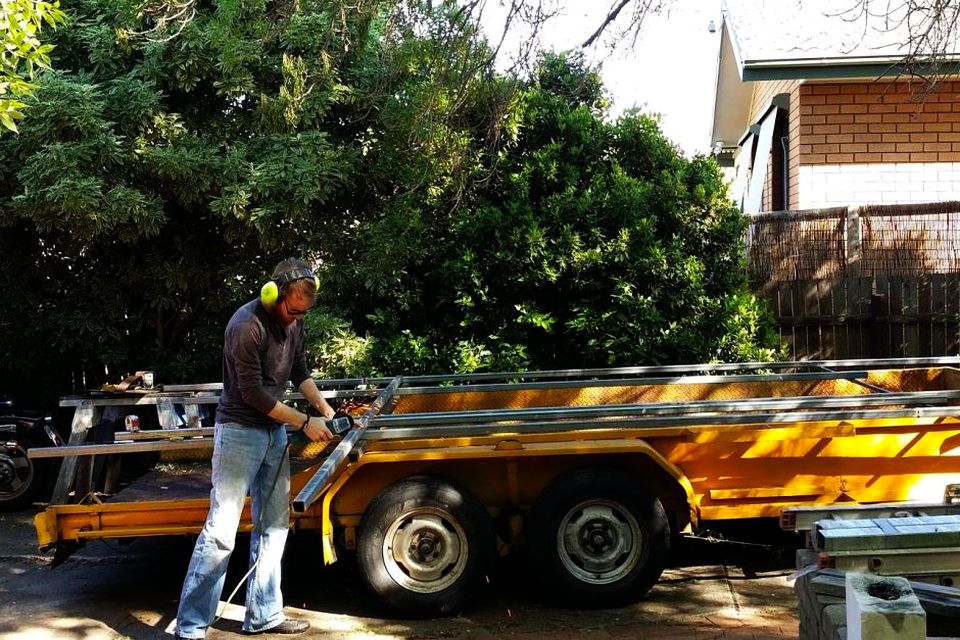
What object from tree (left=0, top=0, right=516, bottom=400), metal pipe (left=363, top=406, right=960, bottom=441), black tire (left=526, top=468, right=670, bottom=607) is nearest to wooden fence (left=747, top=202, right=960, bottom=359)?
tree (left=0, top=0, right=516, bottom=400)

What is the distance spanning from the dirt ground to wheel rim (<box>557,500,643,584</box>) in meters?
0.25

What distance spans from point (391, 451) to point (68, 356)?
18.2ft

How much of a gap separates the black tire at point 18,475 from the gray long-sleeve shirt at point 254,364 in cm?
405

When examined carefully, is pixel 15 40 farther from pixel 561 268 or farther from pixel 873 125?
pixel 873 125

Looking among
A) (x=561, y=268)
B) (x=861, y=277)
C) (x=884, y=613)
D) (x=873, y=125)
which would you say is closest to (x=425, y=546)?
(x=884, y=613)

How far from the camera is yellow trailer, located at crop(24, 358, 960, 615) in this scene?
559 centimetres

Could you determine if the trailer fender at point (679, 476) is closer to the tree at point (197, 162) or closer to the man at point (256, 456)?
the man at point (256, 456)

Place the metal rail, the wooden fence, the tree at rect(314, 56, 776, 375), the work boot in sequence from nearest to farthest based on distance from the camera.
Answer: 1. the work boot
2. the metal rail
3. the tree at rect(314, 56, 776, 375)
4. the wooden fence

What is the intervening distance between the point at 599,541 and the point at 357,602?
159 cm

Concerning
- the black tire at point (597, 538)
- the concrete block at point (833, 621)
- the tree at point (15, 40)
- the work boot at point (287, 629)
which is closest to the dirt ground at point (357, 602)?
the work boot at point (287, 629)

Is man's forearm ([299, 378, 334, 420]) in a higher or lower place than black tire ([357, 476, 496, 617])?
higher

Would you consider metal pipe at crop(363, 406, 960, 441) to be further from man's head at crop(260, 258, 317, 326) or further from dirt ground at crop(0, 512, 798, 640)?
dirt ground at crop(0, 512, 798, 640)

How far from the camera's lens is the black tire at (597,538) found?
5.63 m

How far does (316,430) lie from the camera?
5.24m
